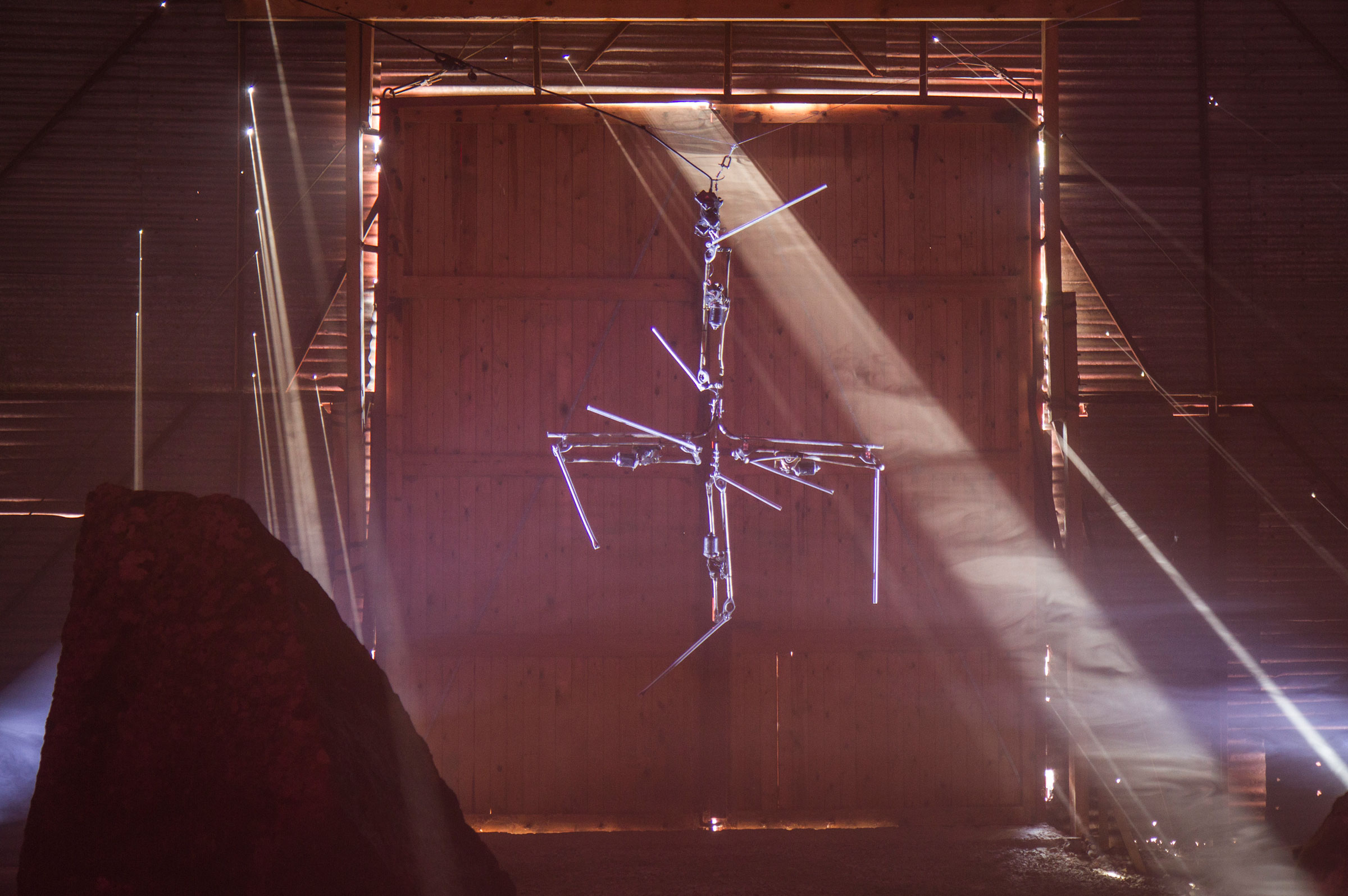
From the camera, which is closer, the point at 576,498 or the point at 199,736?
the point at 199,736

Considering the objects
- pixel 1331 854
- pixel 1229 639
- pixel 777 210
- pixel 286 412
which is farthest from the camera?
pixel 1229 639

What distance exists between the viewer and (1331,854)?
3.68 meters

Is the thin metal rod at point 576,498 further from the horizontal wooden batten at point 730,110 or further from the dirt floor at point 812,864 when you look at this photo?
the horizontal wooden batten at point 730,110

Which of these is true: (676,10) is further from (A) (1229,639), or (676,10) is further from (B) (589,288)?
(A) (1229,639)

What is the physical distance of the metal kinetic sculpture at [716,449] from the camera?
4.91 meters

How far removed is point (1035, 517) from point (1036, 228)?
6.05 ft

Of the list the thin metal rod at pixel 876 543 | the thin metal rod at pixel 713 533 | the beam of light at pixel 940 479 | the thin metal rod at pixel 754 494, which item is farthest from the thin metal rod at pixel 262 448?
the thin metal rod at pixel 876 543

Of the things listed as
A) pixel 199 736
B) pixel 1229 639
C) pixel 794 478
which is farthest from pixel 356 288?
pixel 1229 639

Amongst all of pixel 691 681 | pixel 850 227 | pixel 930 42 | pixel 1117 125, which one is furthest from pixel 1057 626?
pixel 930 42

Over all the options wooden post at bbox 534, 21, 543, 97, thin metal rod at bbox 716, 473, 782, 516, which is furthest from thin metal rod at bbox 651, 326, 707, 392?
wooden post at bbox 534, 21, 543, 97

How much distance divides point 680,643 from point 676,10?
12.6ft

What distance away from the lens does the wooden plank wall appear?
525 cm

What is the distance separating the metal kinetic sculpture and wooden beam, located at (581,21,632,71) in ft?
3.73

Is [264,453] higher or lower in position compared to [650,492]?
higher
